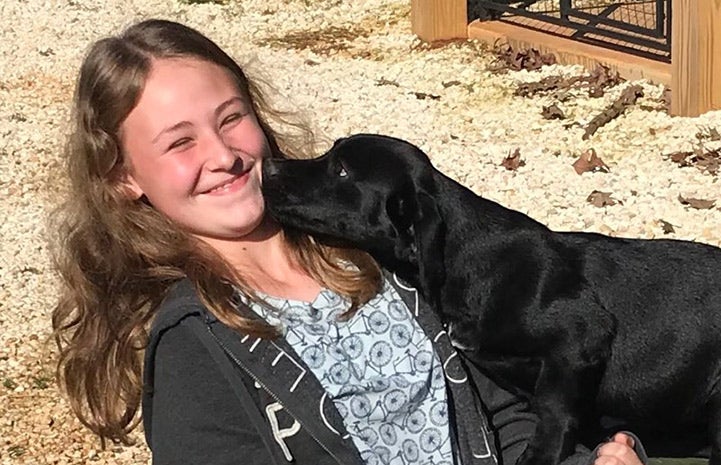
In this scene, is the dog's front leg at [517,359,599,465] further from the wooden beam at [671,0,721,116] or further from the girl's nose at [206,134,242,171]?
the wooden beam at [671,0,721,116]

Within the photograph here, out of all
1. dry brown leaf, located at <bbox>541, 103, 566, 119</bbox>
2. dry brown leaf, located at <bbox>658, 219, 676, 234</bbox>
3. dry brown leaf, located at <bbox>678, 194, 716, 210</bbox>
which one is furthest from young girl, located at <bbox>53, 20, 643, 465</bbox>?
dry brown leaf, located at <bbox>541, 103, 566, 119</bbox>

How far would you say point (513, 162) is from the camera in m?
6.69

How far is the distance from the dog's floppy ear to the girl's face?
397 millimetres

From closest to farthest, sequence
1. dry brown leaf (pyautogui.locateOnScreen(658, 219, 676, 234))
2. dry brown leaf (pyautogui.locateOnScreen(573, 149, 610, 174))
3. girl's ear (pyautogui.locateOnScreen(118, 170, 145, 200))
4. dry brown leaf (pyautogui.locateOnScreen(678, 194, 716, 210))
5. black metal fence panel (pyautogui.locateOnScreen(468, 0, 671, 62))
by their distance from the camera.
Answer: girl's ear (pyautogui.locateOnScreen(118, 170, 145, 200)) < dry brown leaf (pyautogui.locateOnScreen(658, 219, 676, 234)) < dry brown leaf (pyautogui.locateOnScreen(678, 194, 716, 210)) < dry brown leaf (pyautogui.locateOnScreen(573, 149, 610, 174)) < black metal fence panel (pyautogui.locateOnScreen(468, 0, 671, 62))

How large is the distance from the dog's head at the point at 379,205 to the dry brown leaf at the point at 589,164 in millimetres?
3586

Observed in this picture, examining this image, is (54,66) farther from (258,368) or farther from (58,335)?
(258,368)

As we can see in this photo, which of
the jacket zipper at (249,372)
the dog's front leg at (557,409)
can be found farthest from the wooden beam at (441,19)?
the jacket zipper at (249,372)

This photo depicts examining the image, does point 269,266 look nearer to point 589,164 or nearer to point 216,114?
point 216,114

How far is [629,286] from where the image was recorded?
310 centimetres

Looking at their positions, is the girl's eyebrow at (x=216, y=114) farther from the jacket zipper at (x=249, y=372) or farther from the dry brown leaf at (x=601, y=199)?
the dry brown leaf at (x=601, y=199)

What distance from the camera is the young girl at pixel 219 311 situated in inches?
96.5

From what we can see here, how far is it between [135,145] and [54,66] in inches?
284

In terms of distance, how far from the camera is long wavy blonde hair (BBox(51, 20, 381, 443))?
2.69m

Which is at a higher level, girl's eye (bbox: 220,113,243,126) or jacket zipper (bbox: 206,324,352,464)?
girl's eye (bbox: 220,113,243,126)
